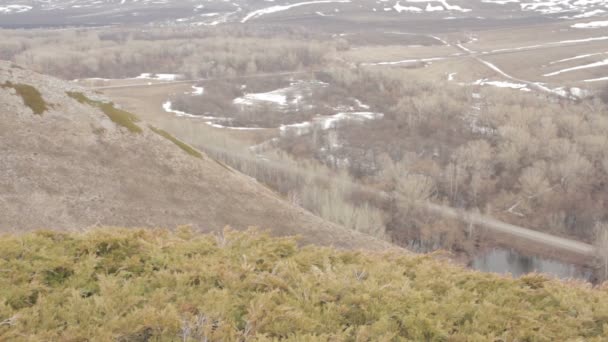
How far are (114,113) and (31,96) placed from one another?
15.3 feet

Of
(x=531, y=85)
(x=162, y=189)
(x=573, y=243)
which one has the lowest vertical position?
(x=573, y=243)

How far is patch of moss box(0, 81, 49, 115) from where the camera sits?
27066mm

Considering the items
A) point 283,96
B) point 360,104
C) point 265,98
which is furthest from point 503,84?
point 265,98

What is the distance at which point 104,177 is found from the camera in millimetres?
25000

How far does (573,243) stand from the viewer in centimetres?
3922

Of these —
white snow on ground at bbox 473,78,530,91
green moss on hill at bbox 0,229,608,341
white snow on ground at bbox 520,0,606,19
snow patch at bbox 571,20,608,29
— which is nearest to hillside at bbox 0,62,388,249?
green moss on hill at bbox 0,229,608,341

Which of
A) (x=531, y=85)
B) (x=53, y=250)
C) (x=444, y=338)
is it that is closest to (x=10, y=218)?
(x=53, y=250)

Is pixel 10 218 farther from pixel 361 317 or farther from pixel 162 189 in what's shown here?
pixel 361 317

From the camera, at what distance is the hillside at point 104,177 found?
2264 cm

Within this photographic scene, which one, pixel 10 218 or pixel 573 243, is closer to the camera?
pixel 10 218

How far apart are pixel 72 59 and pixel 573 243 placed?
9942cm

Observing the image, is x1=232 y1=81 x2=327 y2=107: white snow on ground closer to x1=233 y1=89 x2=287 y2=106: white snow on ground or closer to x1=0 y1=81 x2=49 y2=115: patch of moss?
x1=233 y1=89 x2=287 y2=106: white snow on ground

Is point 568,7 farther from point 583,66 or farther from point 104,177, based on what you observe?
point 104,177

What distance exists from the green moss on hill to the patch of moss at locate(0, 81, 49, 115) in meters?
21.3
